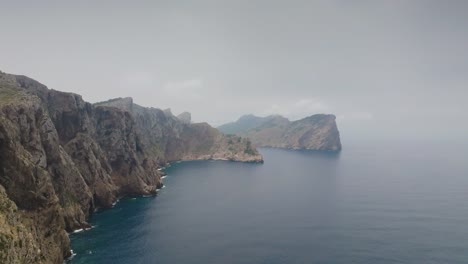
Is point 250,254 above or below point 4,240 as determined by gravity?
below

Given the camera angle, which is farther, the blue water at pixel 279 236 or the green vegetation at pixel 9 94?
the green vegetation at pixel 9 94

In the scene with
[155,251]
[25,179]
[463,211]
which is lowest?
[155,251]

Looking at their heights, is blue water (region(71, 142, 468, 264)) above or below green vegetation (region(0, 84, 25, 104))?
below

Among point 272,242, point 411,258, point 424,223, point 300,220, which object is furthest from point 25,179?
point 424,223

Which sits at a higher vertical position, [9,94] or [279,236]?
[9,94]

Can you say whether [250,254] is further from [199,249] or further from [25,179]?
[25,179]

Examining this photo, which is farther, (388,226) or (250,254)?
(388,226)

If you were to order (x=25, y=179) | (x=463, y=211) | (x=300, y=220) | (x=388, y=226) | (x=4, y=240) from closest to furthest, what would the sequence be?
(x=4, y=240), (x=25, y=179), (x=388, y=226), (x=300, y=220), (x=463, y=211)

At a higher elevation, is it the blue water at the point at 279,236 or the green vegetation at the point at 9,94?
the green vegetation at the point at 9,94

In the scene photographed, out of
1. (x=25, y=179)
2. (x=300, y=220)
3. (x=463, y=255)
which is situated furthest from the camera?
(x=300, y=220)

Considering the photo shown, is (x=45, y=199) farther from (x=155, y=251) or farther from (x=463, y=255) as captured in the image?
(x=463, y=255)

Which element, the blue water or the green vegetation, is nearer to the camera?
the blue water
